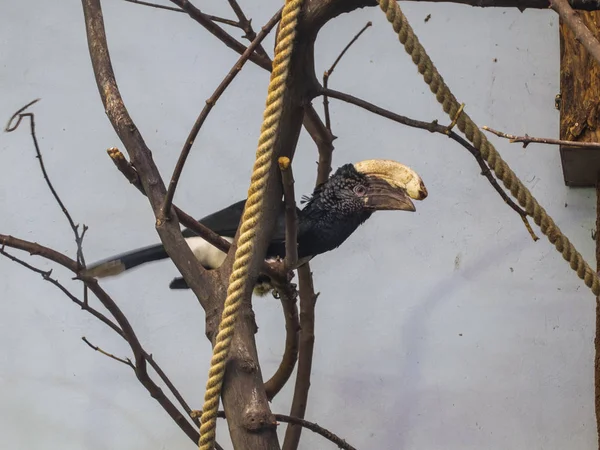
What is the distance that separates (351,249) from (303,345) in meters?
0.44

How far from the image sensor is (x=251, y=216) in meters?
0.83

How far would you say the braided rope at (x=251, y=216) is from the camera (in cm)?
82

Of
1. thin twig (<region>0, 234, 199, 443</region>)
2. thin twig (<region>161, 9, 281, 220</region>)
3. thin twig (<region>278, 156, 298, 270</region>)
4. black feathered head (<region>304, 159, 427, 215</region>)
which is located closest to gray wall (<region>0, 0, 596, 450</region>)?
black feathered head (<region>304, 159, 427, 215</region>)

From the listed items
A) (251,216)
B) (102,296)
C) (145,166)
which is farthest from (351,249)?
(251,216)

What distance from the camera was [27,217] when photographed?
1.88 metres

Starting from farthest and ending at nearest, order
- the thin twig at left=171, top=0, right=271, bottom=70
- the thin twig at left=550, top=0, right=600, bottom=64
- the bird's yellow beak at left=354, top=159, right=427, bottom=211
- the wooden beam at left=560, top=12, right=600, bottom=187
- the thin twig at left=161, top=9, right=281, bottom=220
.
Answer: the wooden beam at left=560, top=12, right=600, bottom=187
the thin twig at left=171, top=0, right=271, bottom=70
the bird's yellow beak at left=354, top=159, right=427, bottom=211
the thin twig at left=161, top=9, right=281, bottom=220
the thin twig at left=550, top=0, right=600, bottom=64

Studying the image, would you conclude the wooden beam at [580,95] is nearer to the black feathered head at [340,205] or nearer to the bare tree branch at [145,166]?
the black feathered head at [340,205]

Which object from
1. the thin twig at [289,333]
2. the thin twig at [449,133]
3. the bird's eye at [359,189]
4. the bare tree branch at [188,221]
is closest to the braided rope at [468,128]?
the thin twig at [449,133]

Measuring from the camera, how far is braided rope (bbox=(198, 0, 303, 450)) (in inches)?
32.3

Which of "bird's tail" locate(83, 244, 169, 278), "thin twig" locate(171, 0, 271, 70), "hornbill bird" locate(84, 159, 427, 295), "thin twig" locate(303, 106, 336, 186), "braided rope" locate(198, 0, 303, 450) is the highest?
"thin twig" locate(171, 0, 271, 70)

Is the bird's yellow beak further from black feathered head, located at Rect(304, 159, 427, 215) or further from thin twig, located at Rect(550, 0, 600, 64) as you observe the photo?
thin twig, located at Rect(550, 0, 600, 64)

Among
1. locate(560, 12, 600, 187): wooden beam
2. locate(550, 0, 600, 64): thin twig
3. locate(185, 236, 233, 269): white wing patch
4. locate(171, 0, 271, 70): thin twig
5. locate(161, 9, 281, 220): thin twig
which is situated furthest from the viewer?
locate(185, 236, 233, 269): white wing patch

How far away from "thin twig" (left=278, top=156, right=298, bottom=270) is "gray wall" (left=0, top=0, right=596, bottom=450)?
2.50 feet

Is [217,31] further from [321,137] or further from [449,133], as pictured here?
[449,133]
